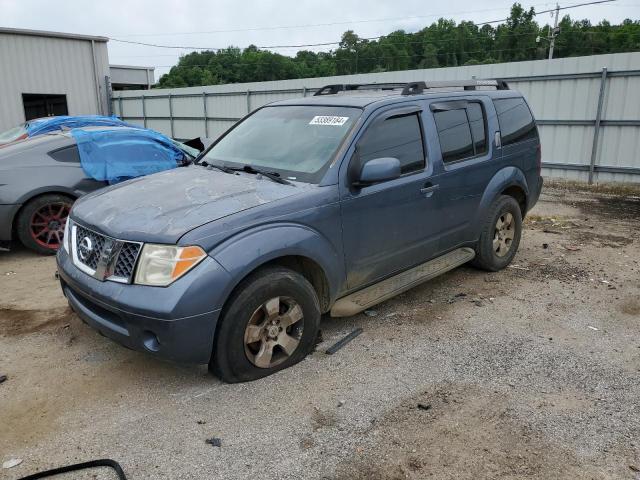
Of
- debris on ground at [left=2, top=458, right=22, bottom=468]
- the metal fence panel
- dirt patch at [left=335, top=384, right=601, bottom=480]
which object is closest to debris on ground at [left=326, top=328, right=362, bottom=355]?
dirt patch at [left=335, top=384, right=601, bottom=480]

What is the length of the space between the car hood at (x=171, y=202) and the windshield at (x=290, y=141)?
0.21m

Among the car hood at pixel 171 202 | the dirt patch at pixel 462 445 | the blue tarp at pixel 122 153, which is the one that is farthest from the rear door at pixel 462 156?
the blue tarp at pixel 122 153

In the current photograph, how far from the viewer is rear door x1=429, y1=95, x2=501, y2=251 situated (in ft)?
15.3

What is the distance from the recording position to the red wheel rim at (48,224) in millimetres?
6492

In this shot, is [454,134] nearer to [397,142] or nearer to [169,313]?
[397,142]

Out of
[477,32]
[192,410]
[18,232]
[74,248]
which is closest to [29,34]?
[18,232]

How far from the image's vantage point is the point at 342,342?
4.09 meters

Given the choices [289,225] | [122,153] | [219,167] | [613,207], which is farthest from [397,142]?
[613,207]

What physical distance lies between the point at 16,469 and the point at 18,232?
4415mm

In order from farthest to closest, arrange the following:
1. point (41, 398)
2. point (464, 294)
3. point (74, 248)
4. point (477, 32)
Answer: point (477, 32) → point (464, 294) → point (74, 248) → point (41, 398)

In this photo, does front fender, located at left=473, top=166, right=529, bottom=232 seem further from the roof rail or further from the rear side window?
the roof rail

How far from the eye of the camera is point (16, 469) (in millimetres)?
2725

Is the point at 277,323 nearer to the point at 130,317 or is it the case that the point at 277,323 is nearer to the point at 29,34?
the point at 130,317

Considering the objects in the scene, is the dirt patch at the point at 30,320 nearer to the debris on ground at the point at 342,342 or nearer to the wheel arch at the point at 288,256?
the wheel arch at the point at 288,256
